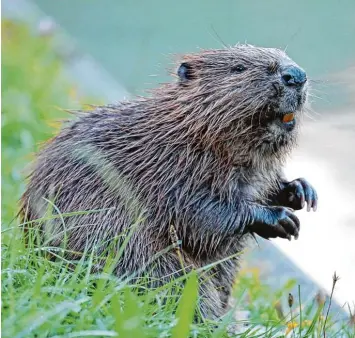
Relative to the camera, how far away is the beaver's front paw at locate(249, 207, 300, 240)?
279cm

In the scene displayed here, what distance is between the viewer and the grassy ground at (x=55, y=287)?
1.98 metres

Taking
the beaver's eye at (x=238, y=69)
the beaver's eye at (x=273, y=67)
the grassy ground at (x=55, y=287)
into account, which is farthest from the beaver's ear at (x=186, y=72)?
the grassy ground at (x=55, y=287)

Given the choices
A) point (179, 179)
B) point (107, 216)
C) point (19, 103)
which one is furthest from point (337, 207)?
point (19, 103)

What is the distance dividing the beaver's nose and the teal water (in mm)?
78

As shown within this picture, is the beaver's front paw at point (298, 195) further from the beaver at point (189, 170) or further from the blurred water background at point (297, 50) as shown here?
the beaver at point (189, 170)

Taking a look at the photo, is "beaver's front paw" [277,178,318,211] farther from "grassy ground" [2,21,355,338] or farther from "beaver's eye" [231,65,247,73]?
"beaver's eye" [231,65,247,73]

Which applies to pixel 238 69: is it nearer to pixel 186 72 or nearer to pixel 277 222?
pixel 186 72

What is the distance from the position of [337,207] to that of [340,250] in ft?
0.50

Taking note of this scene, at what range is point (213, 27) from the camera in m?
2.78

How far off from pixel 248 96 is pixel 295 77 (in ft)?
0.56

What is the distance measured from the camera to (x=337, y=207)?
284 centimetres

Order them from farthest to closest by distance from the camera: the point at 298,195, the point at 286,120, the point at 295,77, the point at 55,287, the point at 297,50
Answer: the point at 298,195 → the point at 297,50 → the point at 286,120 → the point at 295,77 → the point at 55,287

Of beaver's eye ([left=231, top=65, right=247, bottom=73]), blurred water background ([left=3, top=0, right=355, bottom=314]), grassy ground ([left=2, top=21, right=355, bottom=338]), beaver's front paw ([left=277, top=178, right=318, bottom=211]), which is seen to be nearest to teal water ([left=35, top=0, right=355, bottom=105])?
blurred water background ([left=3, top=0, right=355, bottom=314])

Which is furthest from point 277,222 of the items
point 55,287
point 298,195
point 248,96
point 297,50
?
point 55,287
